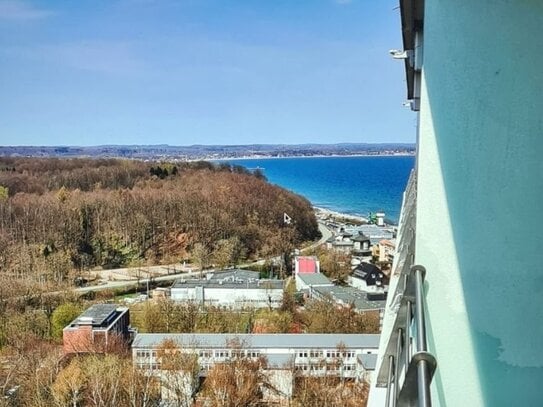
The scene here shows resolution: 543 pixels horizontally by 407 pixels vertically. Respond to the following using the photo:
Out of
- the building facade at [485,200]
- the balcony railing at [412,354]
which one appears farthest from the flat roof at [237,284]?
the building facade at [485,200]

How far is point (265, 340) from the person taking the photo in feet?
29.5

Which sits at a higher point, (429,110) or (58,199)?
(429,110)

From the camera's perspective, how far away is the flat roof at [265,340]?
28.8 ft

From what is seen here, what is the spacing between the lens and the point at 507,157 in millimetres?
566

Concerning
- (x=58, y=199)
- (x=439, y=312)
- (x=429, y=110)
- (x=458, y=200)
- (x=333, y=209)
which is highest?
(x=429, y=110)

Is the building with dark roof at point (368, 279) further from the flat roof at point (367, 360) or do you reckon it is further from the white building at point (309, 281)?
the flat roof at point (367, 360)

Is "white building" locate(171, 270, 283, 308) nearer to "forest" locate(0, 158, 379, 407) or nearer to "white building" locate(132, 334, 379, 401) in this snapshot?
"forest" locate(0, 158, 379, 407)

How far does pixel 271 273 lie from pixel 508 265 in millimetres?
15422

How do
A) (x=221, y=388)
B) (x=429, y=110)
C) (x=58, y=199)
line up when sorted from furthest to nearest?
(x=58, y=199) < (x=221, y=388) < (x=429, y=110)

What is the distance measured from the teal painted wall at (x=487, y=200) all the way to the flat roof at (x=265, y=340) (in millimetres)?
8330

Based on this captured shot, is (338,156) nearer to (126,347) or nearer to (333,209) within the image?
(333,209)

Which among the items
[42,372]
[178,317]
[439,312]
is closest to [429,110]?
[439,312]

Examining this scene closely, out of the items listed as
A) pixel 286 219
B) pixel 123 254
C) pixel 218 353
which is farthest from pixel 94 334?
pixel 286 219

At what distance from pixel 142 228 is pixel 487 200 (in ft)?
59.0
